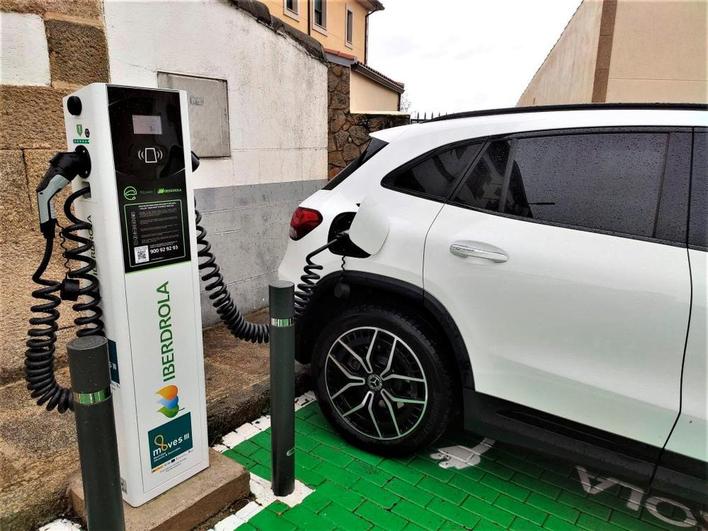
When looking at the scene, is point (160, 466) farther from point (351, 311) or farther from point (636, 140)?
point (636, 140)

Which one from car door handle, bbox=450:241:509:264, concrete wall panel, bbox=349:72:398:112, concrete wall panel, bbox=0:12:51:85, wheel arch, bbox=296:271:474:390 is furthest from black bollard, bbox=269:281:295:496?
concrete wall panel, bbox=349:72:398:112

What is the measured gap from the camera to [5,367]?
10.3ft

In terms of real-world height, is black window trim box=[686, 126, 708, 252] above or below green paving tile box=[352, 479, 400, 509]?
above

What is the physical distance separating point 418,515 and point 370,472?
0.38m

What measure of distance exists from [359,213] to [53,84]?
206 cm

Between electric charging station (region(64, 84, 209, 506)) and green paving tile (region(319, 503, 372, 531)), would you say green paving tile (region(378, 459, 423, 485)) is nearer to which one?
green paving tile (region(319, 503, 372, 531))

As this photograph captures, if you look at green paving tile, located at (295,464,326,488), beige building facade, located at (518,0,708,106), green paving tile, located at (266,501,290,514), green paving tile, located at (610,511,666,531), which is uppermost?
beige building facade, located at (518,0,708,106)

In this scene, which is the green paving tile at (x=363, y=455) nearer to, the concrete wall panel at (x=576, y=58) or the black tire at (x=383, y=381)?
the black tire at (x=383, y=381)

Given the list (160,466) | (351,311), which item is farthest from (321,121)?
(160,466)

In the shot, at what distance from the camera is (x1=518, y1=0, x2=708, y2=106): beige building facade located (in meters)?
7.08

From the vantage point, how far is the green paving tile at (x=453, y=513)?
240 cm

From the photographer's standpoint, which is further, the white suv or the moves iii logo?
the moves iii logo

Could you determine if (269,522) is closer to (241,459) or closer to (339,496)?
(339,496)

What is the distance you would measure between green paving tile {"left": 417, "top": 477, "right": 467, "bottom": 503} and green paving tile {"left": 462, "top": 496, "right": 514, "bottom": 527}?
45 millimetres
